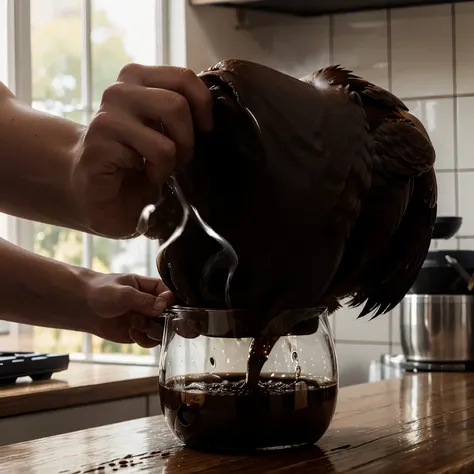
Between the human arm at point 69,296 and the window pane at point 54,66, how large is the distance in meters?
1.25

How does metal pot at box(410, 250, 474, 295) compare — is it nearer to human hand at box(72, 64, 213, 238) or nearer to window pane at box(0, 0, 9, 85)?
window pane at box(0, 0, 9, 85)

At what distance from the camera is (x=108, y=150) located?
0.71 metres

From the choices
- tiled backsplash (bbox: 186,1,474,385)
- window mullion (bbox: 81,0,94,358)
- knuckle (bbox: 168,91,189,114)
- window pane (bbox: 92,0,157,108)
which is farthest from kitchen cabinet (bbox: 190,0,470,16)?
knuckle (bbox: 168,91,189,114)

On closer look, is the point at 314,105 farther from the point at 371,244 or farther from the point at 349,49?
the point at 349,49

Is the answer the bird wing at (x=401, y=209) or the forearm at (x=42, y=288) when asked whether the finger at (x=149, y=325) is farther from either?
the bird wing at (x=401, y=209)

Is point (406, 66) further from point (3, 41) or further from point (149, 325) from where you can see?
point (149, 325)

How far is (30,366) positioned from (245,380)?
85cm

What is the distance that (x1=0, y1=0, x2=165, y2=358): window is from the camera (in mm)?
2189

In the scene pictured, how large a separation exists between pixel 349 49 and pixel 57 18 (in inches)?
30.5

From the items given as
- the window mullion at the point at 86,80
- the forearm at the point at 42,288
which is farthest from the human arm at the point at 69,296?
the window mullion at the point at 86,80

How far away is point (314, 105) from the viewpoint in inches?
31.6

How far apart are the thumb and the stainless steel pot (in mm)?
1164

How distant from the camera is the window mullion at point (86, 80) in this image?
231cm

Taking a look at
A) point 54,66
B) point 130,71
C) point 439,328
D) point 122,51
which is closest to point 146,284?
point 130,71
